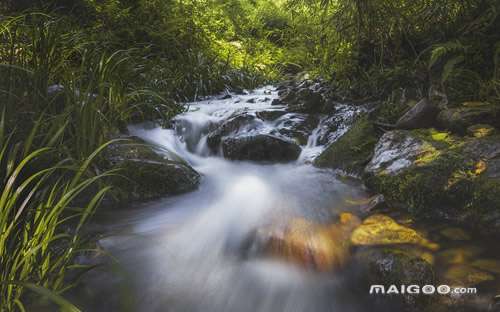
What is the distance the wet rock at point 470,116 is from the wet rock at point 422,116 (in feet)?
0.51

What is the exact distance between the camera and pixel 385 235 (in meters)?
2.43

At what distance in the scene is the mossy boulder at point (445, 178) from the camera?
2.47m

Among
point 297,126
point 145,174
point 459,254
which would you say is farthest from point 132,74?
point 459,254

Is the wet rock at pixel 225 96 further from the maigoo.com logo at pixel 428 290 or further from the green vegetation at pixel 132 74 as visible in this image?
the maigoo.com logo at pixel 428 290

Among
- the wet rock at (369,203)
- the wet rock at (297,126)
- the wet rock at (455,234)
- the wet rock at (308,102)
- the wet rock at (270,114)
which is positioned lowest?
the wet rock at (455,234)

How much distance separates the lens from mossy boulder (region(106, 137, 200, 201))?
10.1 feet

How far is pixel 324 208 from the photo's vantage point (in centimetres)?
308

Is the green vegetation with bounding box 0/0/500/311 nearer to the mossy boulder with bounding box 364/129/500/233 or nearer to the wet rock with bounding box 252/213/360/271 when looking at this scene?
the mossy boulder with bounding box 364/129/500/233

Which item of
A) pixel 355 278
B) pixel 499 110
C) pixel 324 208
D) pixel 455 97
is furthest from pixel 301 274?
pixel 455 97

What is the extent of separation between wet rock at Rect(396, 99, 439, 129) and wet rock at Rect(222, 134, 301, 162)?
1.27m

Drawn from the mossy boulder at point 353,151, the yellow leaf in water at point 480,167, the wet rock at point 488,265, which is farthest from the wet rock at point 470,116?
the wet rock at point 488,265

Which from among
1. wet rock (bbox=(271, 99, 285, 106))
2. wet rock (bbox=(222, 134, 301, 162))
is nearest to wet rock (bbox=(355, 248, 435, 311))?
wet rock (bbox=(222, 134, 301, 162))

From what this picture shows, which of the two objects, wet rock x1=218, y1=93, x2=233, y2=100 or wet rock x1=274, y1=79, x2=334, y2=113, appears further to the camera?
wet rock x1=218, y1=93, x2=233, y2=100

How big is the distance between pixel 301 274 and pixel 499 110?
6.94ft
